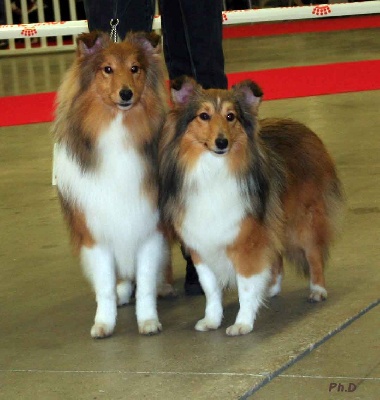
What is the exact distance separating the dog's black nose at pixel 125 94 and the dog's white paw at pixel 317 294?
1.20 meters

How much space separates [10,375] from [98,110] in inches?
40.4

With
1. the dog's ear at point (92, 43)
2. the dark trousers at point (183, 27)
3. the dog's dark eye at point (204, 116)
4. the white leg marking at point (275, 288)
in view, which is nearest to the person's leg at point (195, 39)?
the dark trousers at point (183, 27)

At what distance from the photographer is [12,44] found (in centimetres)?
1464

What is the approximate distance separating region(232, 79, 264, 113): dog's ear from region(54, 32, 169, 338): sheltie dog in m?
0.32

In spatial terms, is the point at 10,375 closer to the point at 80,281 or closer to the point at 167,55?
the point at 80,281

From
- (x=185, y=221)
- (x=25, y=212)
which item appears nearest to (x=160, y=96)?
(x=185, y=221)

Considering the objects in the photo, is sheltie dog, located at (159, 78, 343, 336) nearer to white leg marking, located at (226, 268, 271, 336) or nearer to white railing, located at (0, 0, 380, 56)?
white leg marking, located at (226, 268, 271, 336)

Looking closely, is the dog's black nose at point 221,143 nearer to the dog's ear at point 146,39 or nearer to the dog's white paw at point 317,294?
the dog's ear at point 146,39

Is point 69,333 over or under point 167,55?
under

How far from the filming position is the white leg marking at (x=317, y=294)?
4059 mm

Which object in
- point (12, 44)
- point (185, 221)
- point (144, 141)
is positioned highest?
point (144, 141)

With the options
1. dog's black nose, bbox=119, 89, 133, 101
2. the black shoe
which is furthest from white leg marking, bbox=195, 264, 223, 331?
dog's black nose, bbox=119, 89, 133, 101

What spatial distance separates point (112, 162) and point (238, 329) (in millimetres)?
807

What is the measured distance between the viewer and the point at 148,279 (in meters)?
3.85
